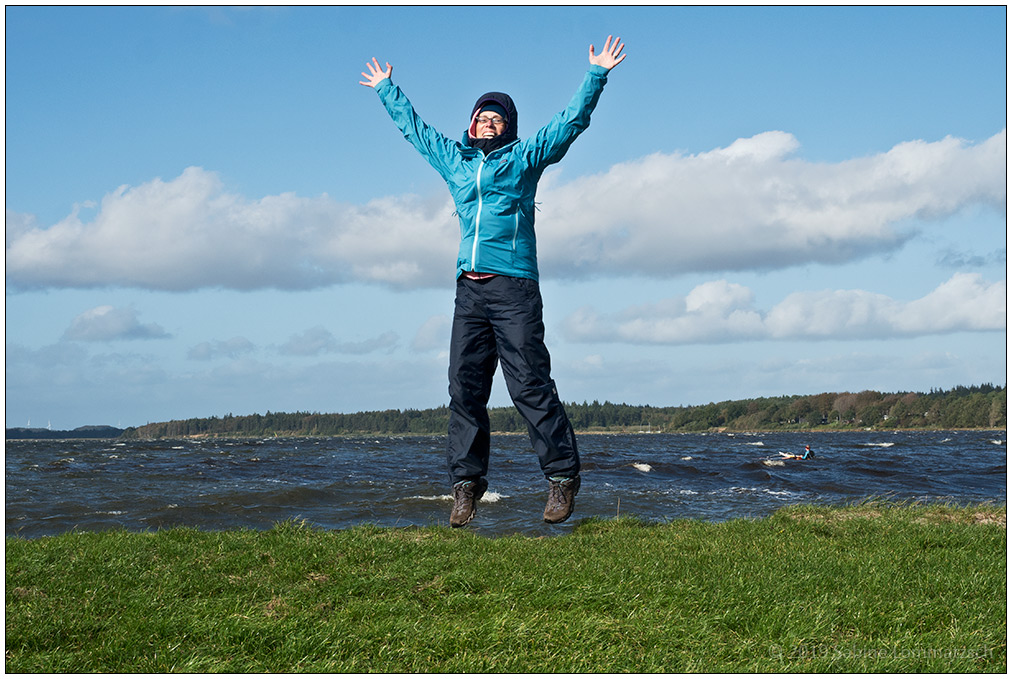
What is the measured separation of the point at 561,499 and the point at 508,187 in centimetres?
202

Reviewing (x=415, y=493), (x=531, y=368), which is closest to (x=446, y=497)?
(x=415, y=493)

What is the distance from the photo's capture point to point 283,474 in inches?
1380

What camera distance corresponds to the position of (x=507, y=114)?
553 centimetres

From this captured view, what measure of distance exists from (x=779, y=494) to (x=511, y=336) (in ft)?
77.4

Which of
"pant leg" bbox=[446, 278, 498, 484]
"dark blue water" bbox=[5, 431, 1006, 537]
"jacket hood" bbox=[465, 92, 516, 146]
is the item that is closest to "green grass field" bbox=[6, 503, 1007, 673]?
"pant leg" bbox=[446, 278, 498, 484]

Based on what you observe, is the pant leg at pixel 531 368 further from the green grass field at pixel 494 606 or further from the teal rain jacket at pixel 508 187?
the green grass field at pixel 494 606

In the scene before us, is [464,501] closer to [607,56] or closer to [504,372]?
[504,372]

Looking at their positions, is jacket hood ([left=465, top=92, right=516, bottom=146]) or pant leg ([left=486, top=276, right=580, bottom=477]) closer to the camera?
pant leg ([left=486, top=276, right=580, bottom=477])

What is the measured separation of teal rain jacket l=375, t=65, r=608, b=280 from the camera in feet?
16.9

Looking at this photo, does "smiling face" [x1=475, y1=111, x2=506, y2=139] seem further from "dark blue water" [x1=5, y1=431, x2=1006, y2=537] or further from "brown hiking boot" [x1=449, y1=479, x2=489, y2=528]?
"dark blue water" [x1=5, y1=431, x2=1006, y2=537]

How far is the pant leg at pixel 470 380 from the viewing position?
17.3 ft

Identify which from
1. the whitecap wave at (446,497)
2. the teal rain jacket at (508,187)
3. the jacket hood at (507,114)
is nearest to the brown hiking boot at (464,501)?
the teal rain jacket at (508,187)

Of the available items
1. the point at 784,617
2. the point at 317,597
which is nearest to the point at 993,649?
the point at 784,617

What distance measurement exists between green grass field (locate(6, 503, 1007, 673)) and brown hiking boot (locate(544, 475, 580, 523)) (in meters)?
0.97
